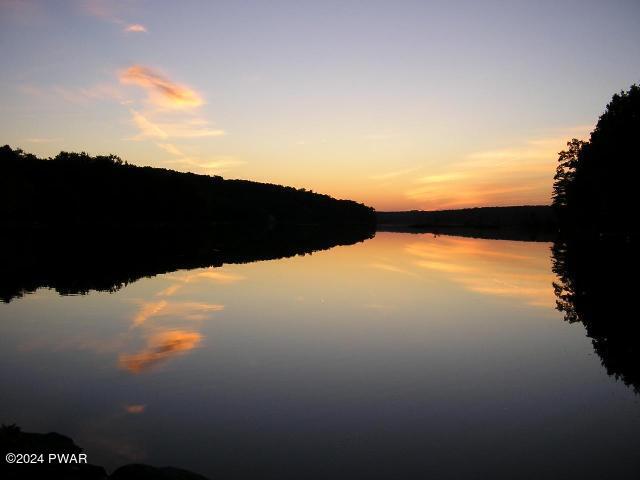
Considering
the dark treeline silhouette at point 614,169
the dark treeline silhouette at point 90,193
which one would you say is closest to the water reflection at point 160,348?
the dark treeline silhouette at point 614,169

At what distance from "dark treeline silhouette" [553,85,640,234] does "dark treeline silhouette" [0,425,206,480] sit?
2806 inches

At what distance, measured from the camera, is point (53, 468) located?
768cm

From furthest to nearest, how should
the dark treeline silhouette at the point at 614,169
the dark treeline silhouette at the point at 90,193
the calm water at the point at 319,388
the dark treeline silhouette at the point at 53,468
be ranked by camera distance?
the dark treeline silhouette at the point at 90,193 < the dark treeline silhouette at the point at 614,169 < the calm water at the point at 319,388 < the dark treeline silhouette at the point at 53,468

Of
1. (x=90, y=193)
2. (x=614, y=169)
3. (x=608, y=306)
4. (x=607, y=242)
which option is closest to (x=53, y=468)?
(x=608, y=306)

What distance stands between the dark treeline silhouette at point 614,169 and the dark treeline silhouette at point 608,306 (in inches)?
894

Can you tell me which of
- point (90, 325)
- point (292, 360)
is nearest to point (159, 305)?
point (90, 325)

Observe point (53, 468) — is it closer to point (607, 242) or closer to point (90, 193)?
point (607, 242)

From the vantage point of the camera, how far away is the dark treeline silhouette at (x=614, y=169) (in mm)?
64250

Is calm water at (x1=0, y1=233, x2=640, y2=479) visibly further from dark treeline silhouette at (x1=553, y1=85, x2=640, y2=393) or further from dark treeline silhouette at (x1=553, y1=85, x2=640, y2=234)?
dark treeline silhouette at (x1=553, y1=85, x2=640, y2=234)

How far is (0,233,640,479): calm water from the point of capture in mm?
9484

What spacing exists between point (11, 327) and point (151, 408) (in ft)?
38.1

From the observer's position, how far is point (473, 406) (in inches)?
479

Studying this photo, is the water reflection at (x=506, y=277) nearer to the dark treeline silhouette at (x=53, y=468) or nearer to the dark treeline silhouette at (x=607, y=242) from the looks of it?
the dark treeline silhouette at (x=607, y=242)

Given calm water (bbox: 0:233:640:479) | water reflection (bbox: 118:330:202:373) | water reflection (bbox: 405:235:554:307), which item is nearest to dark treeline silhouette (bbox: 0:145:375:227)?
water reflection (bbox: 405:235:554:307)
